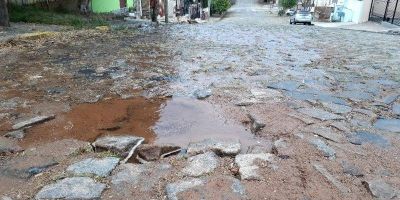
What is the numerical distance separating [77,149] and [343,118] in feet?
9.43

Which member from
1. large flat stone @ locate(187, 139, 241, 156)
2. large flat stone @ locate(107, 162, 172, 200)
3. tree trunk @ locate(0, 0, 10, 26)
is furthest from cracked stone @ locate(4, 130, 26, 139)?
tree trunk @ locate(0, 0, 10, 26)

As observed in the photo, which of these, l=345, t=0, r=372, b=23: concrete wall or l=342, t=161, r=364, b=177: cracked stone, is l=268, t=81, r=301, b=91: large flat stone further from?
l=345, t=0, r=372, b=23: concrete wall

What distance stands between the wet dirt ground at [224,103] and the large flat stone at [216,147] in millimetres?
206

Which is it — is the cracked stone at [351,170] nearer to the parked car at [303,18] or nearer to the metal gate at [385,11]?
the metal gate at [385,11]

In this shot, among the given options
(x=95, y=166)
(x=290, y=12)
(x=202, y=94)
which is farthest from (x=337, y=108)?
(x=290, y=12)

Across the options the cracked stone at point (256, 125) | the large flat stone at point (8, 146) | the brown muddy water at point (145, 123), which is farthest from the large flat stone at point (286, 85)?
the large flat stone at point (8, 146)

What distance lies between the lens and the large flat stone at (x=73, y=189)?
2.56 metres

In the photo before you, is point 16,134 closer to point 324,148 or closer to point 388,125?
point 324,148

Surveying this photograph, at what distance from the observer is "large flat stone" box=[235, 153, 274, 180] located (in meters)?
2.84

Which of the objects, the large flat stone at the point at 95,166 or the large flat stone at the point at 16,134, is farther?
the large flat stone at the point at 16,134

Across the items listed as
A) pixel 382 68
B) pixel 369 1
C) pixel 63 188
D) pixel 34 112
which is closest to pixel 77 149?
pixel 63 188

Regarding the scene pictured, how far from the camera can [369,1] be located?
72.1ft

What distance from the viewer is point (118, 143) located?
3.43 metres

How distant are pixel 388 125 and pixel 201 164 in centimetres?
229
